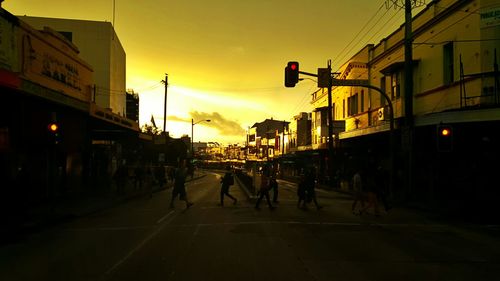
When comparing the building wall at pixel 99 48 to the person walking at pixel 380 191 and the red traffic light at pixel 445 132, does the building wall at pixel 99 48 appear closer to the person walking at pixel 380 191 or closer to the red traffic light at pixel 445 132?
the person walking at pixel 380 191

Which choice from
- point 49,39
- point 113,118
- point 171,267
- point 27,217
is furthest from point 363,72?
point 171,267

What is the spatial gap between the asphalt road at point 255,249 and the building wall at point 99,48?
118 feet

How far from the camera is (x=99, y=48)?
54.4 metres

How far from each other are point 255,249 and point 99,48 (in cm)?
4738

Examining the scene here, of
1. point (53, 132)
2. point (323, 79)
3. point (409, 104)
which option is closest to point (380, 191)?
point (409, 104)

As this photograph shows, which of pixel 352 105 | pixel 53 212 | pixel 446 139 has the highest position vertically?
pixel 352 105

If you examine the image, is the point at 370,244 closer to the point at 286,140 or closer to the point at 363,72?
the point at 363,72

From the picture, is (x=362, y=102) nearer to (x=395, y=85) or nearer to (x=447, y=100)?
(x=395, y=85)

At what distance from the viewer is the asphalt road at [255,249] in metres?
8.74

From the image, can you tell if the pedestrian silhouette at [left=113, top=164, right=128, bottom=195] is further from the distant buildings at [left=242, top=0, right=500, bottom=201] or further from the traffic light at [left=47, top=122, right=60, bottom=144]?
the distant buildings at [left=242, top=0, right=500, bottom=201]

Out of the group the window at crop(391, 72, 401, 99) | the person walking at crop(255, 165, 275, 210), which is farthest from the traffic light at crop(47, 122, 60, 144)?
the window at crop(391, 72, 401, 99)

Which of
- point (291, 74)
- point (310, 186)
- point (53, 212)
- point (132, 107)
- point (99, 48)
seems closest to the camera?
point (53, 212)

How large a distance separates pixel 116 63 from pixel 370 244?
4984 cm

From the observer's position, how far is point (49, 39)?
81.8 ft
